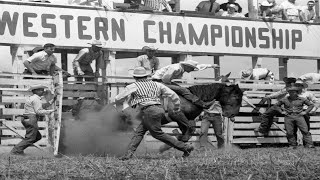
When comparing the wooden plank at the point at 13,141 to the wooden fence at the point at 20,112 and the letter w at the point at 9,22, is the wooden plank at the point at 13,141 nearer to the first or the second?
the wooden fence at the point at 20,112

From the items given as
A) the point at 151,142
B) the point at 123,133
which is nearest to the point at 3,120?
the point at 123,133

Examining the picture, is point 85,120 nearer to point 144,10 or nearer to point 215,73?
point 144,10

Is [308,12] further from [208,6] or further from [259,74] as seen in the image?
[208,6]

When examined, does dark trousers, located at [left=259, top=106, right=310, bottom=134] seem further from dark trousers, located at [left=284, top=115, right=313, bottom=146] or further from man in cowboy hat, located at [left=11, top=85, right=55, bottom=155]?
man in cowboy hat, located at [left=11, top=85, right=55, bottom=155]

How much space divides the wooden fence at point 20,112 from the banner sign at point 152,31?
70.6 inches

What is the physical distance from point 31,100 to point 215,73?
793cm

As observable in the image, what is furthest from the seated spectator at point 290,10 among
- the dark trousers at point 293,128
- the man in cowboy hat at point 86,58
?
the man in cowboy hat at point 86,58

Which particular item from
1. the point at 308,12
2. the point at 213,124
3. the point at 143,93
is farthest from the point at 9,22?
the point at 308,12

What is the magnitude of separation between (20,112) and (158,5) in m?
5.62

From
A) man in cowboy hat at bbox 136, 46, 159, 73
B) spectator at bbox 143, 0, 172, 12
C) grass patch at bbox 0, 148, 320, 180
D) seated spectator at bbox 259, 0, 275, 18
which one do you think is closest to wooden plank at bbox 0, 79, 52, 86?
man in cowboy hat at bbox 136, 46, 159, 73

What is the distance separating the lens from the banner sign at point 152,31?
61.6ft

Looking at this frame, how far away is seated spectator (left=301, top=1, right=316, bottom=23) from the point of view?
23297mm

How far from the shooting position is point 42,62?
1772cm

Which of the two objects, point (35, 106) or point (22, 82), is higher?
point (22, 82)
